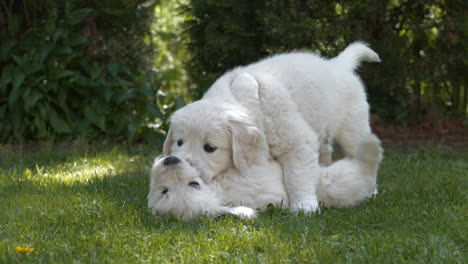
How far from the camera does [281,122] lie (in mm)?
4309

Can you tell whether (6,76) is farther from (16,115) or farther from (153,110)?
(153,110)

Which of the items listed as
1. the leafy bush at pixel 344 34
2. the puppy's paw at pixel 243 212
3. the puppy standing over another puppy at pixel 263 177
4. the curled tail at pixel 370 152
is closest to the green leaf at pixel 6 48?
the leafy bush at pixel 344 34

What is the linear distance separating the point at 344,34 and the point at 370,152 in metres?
2.81

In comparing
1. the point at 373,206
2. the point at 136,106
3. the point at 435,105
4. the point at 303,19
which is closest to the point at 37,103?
the point at 136,106

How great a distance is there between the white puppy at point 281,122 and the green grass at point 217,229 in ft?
1.35

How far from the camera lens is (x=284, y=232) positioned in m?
3.46

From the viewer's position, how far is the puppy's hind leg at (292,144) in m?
4.17

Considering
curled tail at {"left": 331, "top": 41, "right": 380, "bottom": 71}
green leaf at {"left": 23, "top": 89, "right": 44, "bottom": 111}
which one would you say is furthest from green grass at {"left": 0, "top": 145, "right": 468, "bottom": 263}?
green leaf at {"left": 23, "top": 89, "right": 44, "bottom": 111}

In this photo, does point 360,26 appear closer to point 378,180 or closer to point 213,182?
point 378,180

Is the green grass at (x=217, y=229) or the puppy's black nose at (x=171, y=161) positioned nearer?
the green grass at (x=217, y=229)

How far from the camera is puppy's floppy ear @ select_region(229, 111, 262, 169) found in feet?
13.3

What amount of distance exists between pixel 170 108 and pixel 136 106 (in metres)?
0.42

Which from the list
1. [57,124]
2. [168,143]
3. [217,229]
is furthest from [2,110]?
[217,229]

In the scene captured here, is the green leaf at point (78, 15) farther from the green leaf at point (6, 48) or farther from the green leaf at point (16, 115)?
the green leaf at point (16, 115)
